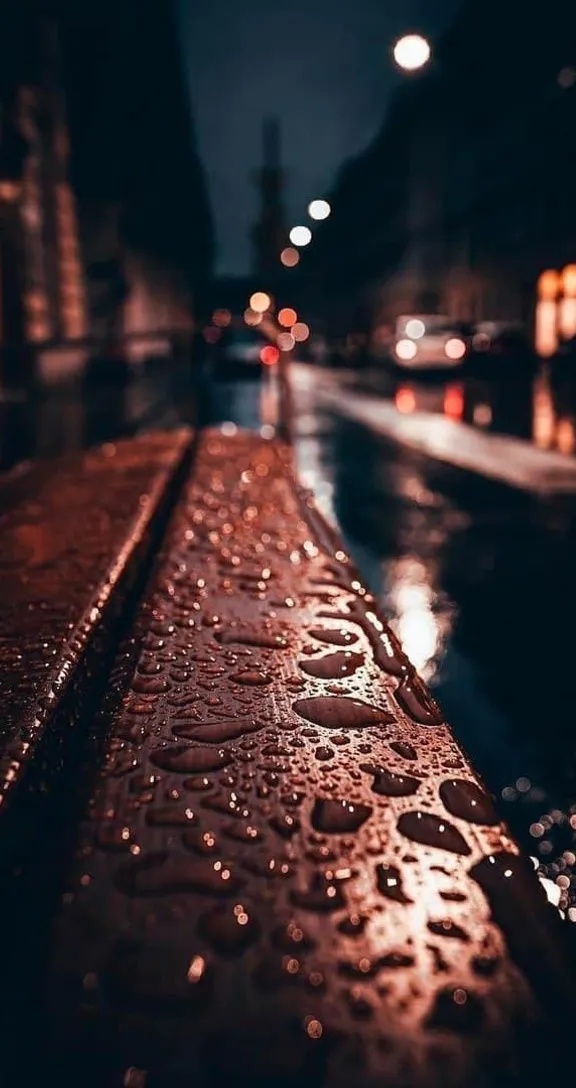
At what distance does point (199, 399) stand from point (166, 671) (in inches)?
759

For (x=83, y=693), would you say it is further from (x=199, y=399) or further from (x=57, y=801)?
(x=199, y=399)

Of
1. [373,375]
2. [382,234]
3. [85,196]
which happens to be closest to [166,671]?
[85,196]

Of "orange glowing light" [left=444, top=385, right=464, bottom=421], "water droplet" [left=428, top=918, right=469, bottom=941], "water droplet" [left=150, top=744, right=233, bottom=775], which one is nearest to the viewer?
"water droplet" [left=428, top=918, right=469, bottom=941]

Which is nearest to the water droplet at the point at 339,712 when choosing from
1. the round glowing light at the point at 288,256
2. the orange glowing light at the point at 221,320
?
the orange glowing light at the point at 221,320

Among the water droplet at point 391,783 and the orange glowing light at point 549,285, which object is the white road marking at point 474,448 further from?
the orange glowing light at point 549,285

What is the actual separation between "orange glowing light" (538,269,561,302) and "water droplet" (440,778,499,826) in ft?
114

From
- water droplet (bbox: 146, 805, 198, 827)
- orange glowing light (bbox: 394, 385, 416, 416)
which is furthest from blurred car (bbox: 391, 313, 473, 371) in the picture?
water droplet (bbox: 146, 805, 198, 827)

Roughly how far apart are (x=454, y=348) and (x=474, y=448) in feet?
58.3

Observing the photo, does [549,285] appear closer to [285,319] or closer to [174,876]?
[285,319]

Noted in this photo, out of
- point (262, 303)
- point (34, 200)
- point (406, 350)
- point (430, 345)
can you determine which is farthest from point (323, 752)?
point (262, 303)

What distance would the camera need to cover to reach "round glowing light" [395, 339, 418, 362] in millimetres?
Answer: 27625

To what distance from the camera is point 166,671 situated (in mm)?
1327

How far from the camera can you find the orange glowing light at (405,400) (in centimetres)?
1694

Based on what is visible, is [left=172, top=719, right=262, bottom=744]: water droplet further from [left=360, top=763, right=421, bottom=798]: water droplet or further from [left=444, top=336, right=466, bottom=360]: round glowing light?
[left=444, top=336, right=466, bottom=360]: round glowing light
